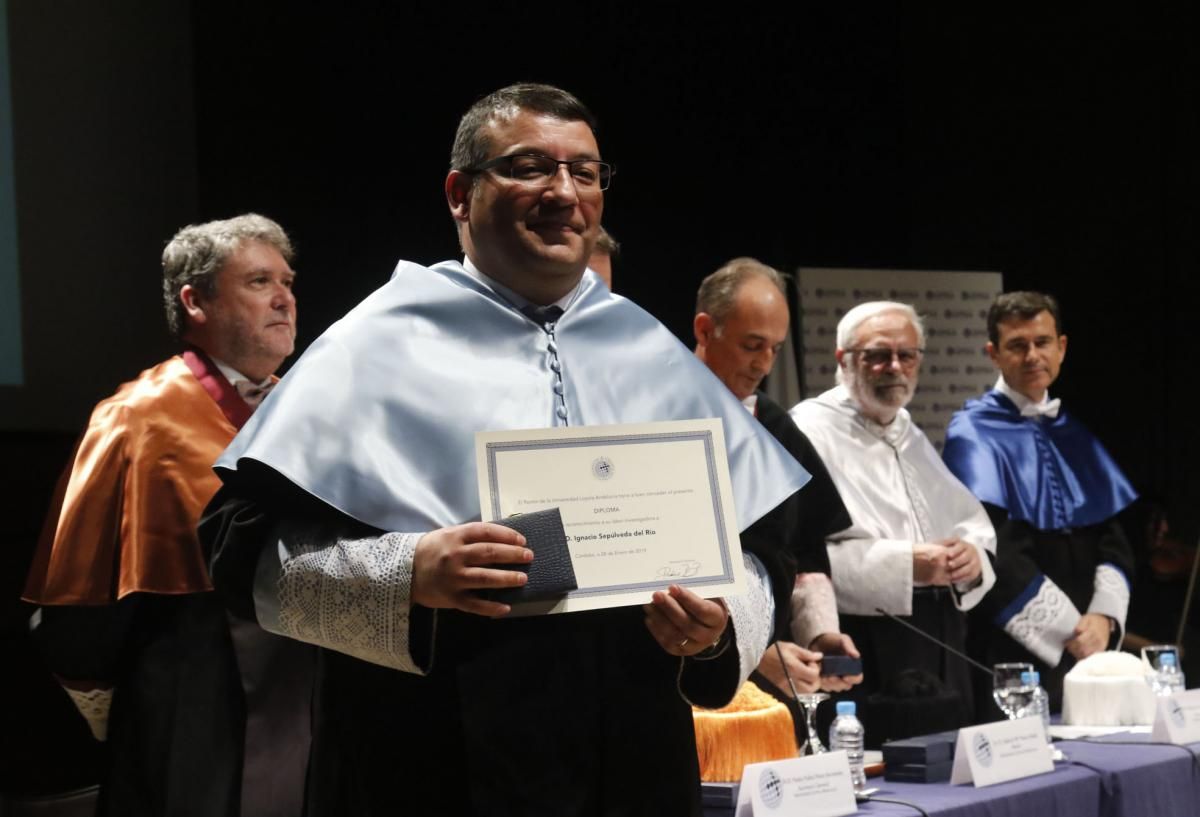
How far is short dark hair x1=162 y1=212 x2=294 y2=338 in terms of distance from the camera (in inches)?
130

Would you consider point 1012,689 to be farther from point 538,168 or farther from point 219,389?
point 538,168

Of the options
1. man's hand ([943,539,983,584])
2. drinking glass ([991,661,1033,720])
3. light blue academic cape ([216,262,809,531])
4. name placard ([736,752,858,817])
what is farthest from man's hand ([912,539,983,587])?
light blue academic cape ([216,262,809,531])

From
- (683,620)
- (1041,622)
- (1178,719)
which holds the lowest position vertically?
(1178,719)

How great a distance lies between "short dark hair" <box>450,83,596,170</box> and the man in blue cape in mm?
3024

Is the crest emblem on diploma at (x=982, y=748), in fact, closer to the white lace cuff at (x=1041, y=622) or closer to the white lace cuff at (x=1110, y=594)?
the white lace cuff at (x=1041, y=622)

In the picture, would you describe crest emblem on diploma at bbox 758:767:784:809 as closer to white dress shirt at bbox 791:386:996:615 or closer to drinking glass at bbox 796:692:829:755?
drinking glass at bbox 796:692:829:755

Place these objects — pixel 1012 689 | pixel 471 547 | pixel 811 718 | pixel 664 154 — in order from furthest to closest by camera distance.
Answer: pixel 664 154 < pixel 1012 689 < pixel 811 718 < pixel 471 547

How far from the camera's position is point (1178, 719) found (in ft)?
12.2

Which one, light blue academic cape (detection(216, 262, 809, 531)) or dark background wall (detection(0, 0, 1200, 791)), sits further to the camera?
dark background wall (detection(0, 0, 1200, 791))

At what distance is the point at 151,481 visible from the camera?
9.83 feet

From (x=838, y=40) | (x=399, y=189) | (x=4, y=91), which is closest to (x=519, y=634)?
(x=4, y=91)

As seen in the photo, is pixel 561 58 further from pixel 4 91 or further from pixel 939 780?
pixel 939 780
